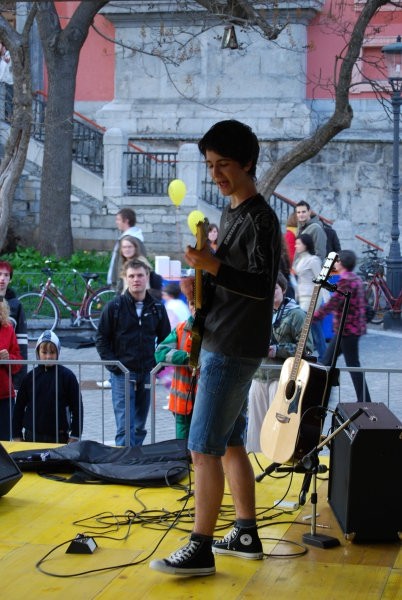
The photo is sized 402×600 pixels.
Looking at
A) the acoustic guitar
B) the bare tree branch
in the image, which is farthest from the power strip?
the bare tree branch

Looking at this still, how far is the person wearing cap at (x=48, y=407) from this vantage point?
8.63 m

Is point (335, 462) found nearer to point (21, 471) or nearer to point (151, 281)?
point (21, 471)

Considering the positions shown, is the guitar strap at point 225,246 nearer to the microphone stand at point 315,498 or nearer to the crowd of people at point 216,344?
the crowd of people at point 216,344

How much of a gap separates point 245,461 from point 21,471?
7.04ft

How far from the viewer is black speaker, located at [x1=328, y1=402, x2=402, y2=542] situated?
589 cm

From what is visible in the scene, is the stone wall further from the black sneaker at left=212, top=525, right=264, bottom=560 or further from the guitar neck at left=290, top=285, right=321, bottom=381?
the black sneaker at left=212, top=525, right=264, bottom=560

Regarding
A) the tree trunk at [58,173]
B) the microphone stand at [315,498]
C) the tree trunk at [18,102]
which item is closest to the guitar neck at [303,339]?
the microphone stand at [315,498]

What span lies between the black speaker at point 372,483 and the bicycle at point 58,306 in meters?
11.2

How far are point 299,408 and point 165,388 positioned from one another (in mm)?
5584

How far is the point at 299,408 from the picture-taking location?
679 cm

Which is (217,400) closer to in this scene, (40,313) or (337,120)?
(337,120)

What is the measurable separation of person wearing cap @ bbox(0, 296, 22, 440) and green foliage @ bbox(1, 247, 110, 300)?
8.47 metres

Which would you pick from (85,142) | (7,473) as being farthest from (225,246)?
(85,142)

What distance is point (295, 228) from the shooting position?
15.2 m
